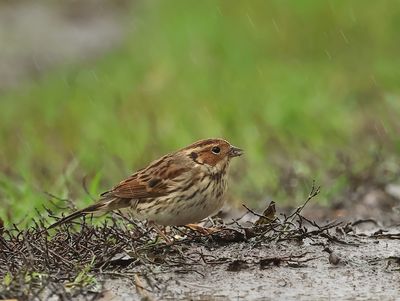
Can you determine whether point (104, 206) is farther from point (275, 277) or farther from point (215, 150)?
point (275, 277)

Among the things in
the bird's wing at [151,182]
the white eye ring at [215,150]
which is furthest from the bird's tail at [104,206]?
the white eye ring at [215,150]

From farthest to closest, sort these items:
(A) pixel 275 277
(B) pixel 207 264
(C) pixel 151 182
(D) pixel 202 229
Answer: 1. (C) pixel 151 182
2. (D) pixel 202 229
3. (B) pixel 207 264
4. (A) pixel 275 277

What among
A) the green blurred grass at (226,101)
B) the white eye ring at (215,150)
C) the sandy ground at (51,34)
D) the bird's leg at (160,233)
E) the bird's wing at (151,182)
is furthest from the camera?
the sandy ground at (51,34)

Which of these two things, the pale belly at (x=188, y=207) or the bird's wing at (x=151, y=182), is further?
the bird's wing at (x=151, y=182)

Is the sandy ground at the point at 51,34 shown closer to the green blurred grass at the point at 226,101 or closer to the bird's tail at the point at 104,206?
the green blurred grass at the point at 226,101

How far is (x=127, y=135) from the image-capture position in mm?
12352

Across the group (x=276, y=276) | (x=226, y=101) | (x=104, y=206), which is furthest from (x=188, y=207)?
(x=226, y=101)

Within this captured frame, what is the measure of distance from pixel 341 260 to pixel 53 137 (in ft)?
22.0

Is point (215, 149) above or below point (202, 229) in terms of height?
above

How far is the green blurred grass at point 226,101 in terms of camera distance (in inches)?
414

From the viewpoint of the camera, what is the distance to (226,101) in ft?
44.7

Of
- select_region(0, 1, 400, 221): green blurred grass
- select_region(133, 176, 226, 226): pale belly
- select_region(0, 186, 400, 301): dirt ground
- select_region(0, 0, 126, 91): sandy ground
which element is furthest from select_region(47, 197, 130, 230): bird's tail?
select_region(0, 0, 126, 91): sandy ground

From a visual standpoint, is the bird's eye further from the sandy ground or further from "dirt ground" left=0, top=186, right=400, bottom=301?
the sandy ground

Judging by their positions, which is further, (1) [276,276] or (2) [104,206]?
(2) [104,206]
